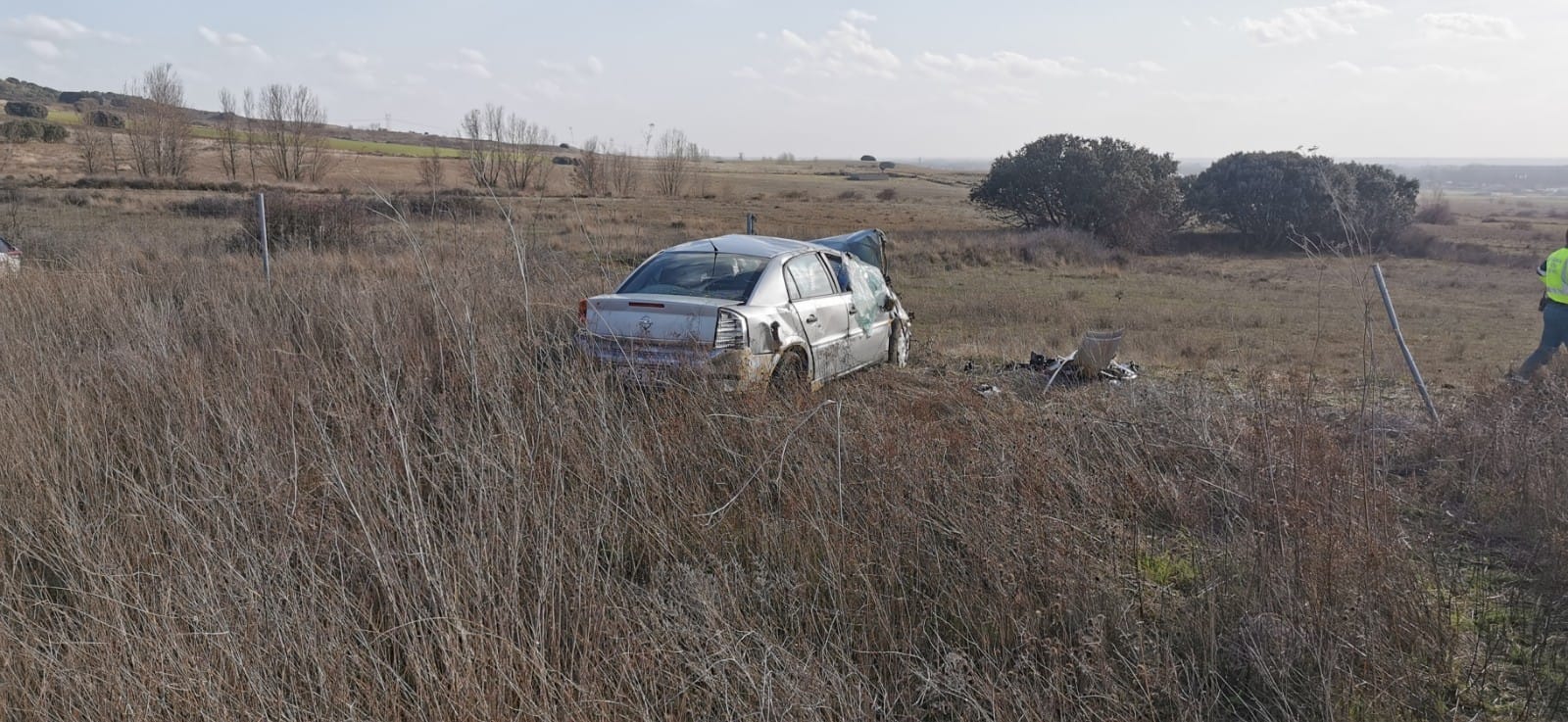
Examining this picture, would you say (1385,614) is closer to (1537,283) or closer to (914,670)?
(914,670)

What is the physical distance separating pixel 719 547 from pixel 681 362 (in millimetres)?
2082

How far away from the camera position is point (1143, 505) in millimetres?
4676

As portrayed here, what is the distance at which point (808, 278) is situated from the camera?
329 inches

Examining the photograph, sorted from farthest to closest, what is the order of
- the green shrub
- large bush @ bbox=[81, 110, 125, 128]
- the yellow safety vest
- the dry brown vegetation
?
1. large bush @ bbox=[81, 110, 125, 128]
2. the green shrub
3. the yellow safety vest
4. the dry brown vegetation

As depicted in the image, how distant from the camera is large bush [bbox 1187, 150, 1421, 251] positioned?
3906 cm

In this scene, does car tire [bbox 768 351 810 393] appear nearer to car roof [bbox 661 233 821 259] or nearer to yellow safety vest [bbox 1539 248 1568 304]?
car roof [bbox 661 233 821 259]

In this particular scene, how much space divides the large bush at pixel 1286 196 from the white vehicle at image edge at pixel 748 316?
3450 centimetres

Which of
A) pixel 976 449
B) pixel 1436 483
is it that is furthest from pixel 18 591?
pixel 1436 483

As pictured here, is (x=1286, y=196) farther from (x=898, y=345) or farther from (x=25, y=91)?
(x=25, y=91)

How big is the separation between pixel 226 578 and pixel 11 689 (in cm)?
65

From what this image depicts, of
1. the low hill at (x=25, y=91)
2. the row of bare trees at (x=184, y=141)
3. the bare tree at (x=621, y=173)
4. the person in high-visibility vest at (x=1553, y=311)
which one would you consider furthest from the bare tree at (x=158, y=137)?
the low hill at (x=25, y=91)

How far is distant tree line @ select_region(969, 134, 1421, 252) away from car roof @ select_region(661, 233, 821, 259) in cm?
2937

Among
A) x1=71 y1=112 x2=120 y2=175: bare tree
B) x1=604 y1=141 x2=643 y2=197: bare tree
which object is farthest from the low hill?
x1=604 y1=141 x2=643 y2=197: bare tree

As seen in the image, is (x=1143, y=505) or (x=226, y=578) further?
(x=1143, y=505)
